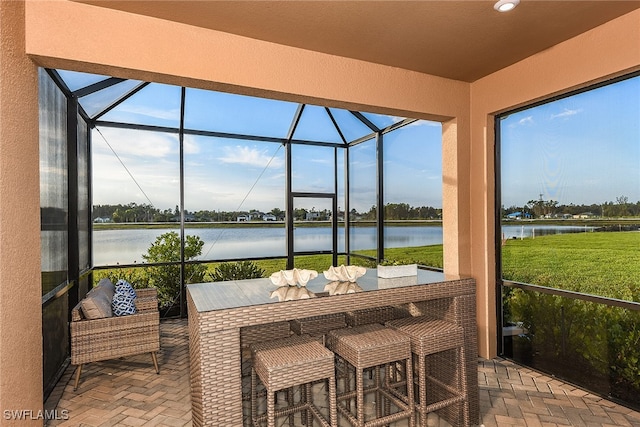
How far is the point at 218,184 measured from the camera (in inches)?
223

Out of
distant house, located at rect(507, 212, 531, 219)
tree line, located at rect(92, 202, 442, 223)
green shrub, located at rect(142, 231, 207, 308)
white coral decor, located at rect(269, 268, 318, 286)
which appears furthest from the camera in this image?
green shrub, located at rect(142, 231, 207, 308)

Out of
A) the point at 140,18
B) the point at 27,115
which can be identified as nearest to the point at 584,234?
the point at 140,18

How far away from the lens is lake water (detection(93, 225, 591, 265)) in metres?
4.93

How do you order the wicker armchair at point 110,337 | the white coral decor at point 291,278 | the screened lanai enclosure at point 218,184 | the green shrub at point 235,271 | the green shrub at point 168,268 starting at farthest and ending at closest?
the green shrub at point 235,271
the green shrub at point 168,268
the screened lanai enclosure at point 218,184
the wicker armchair at point 110,337
the white coral decor at point 291,278

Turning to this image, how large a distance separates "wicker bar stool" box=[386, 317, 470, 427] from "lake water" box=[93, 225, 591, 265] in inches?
82.5

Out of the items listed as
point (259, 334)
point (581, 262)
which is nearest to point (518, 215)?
point (581, 262)

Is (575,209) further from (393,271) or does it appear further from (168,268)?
(168,268)

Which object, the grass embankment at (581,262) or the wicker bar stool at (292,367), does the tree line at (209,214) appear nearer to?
the grass embankment at (581,262)

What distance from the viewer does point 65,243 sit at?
3654 mm

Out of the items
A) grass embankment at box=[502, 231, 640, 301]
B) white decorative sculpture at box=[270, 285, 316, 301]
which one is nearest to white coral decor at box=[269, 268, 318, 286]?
white decorative sculpture at box=[270, 285, 316, 301]

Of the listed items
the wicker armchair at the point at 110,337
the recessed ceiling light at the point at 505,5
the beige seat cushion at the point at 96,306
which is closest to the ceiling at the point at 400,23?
the recessed ceiling light at the point at 505,5

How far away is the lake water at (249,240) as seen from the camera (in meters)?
4.93

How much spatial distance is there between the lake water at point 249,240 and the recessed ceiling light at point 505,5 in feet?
8.78

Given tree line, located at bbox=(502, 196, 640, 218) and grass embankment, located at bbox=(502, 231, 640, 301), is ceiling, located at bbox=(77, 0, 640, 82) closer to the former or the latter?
tree line, located at bbox=(502, 196, 640, 218)
